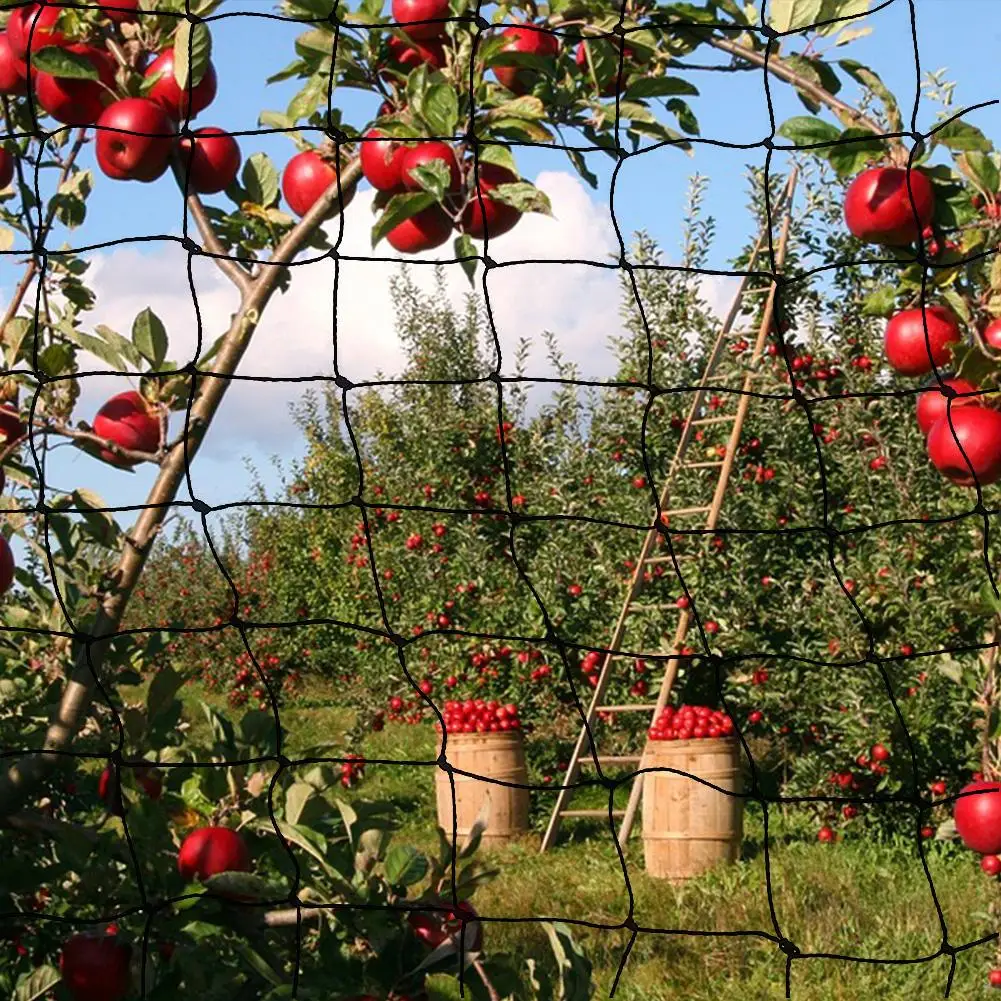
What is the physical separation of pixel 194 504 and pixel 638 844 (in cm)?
392

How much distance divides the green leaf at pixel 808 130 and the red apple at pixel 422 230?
37 centimetres

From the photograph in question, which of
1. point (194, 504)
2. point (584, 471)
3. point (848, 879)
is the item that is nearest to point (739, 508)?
point (584, 471)

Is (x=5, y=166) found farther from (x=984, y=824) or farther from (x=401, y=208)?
(x=984, y=824)

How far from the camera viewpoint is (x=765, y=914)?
3.71 metres

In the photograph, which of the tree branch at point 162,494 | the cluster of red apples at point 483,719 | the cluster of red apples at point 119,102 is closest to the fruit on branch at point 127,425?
the tree branch at point 162,494

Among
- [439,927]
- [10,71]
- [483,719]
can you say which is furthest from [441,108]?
[483,719]

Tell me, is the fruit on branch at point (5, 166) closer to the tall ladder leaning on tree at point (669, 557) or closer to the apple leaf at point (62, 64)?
the apple leaf at point (62, 64)

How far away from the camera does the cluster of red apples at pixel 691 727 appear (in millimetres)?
4438

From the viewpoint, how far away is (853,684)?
4.70 meters

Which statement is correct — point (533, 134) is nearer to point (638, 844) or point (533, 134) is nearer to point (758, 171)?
point (638, 844)

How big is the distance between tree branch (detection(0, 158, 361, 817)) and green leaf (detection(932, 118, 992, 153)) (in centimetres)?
64

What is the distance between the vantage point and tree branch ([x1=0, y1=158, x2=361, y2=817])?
1418 mm

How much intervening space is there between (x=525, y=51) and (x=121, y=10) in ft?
1.40

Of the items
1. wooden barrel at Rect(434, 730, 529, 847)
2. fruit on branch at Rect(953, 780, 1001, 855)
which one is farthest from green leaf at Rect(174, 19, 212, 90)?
wooden barrel at Rect(434, 730, 529, 847)
